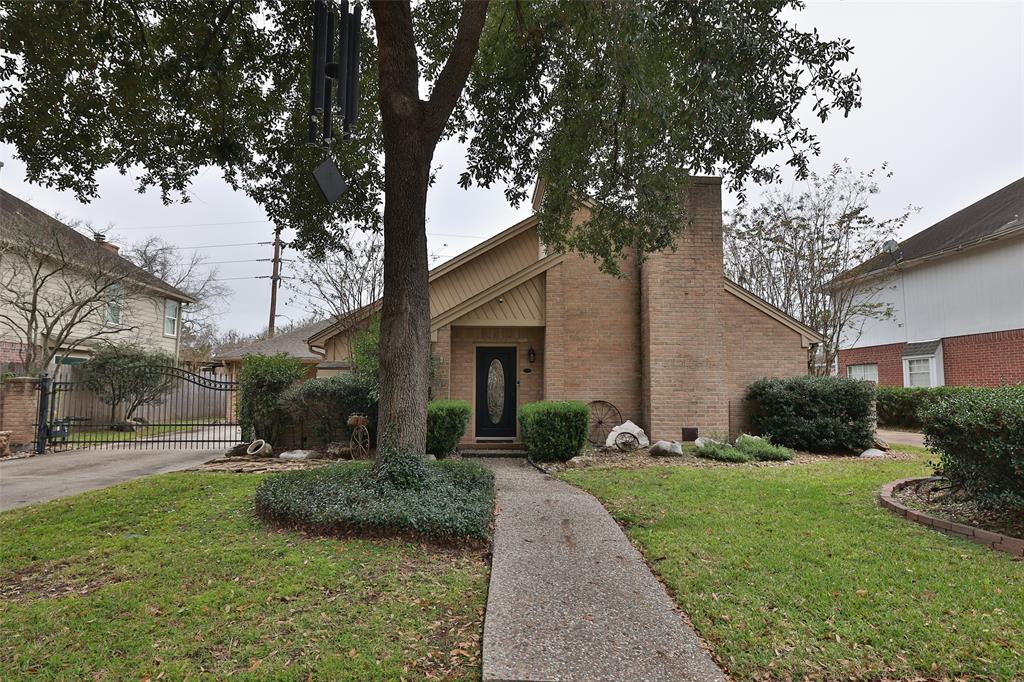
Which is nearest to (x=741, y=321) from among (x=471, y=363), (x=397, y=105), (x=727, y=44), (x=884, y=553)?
(x=471, y=363)

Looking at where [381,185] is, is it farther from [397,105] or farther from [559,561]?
[559,561]

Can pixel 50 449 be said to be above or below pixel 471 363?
below

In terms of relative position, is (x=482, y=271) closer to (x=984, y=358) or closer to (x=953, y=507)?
(x=953, y=507)

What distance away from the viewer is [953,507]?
5.85m

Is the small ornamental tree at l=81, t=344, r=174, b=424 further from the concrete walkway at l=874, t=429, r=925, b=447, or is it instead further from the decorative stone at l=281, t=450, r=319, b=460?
the concrete walkway at l=874, t=429, r=925, b=447

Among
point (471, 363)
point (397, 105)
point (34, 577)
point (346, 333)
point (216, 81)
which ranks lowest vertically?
point (34, 577)

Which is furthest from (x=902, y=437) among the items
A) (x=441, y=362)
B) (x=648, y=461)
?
(x=441, y=362)

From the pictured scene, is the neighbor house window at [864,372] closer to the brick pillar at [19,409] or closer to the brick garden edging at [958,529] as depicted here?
the brick garden edging at [958,529]

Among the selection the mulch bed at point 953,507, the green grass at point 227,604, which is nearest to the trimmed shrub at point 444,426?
the green grass at point 227,604

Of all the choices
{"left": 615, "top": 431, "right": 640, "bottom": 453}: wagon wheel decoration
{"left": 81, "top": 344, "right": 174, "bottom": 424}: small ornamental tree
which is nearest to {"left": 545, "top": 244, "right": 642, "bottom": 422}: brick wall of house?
{"left": 615, "top": 431, "right": 640, "bottom": 453}: wagon wheel decoration

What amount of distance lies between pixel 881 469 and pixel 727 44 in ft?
23.7

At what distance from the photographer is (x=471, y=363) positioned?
12.6 m

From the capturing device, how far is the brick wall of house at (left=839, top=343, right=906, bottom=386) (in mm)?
19844

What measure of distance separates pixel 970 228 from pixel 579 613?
868 inches
